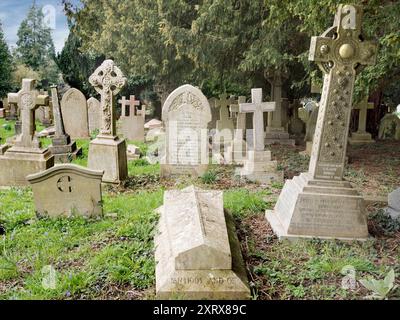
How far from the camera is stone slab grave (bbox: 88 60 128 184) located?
24.6 feet

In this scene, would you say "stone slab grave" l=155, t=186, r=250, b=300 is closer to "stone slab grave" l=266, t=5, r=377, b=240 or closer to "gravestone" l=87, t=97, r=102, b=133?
"stone slab grave" l=266, t=5, r=377, b=240

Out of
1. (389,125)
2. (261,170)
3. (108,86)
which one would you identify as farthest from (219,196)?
(389,125)

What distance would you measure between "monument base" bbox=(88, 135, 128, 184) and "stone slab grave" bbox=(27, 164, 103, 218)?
7.27 ft

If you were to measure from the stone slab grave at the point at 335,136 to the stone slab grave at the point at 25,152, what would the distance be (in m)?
5.05

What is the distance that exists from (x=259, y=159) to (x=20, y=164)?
15.2ft

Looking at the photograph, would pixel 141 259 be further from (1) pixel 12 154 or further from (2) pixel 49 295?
(1) pixel 12 154

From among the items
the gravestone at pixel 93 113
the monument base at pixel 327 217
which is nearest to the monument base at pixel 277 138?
the gravestone at pixel 93 113

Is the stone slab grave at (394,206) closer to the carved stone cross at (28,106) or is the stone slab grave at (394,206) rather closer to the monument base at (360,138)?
the carved stone cross at (28,106)

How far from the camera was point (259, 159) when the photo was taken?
782 centimetres

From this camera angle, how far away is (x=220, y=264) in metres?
A: 3.36

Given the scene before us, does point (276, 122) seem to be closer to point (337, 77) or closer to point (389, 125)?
point (389, 125)

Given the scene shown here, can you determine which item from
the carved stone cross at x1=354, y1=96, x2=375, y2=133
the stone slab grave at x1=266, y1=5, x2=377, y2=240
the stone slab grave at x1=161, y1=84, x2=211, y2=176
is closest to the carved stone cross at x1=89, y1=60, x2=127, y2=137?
the stone slab grave at x1=161, y1=84, x2=211, y2=176

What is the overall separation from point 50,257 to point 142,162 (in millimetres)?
5642
